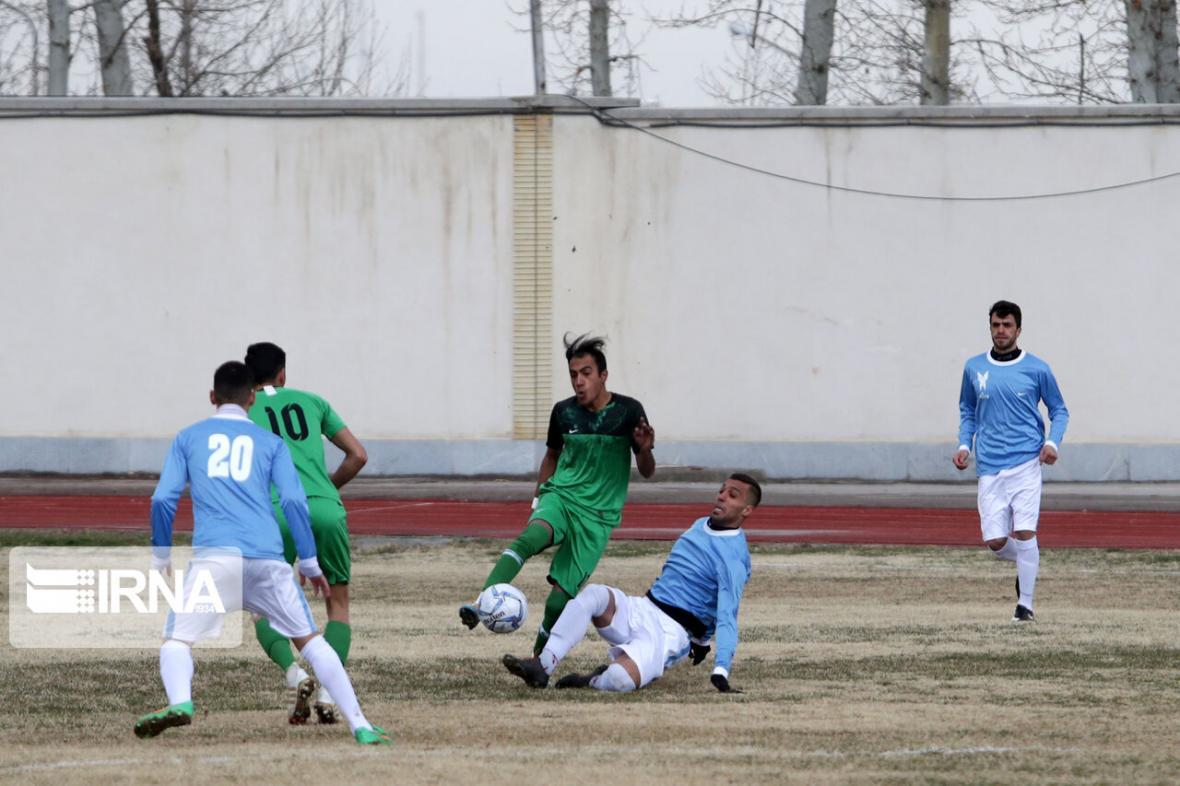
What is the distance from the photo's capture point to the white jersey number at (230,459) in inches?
321

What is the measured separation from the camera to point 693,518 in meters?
24.5

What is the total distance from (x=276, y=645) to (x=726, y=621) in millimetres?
2247

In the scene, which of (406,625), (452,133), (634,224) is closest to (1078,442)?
(634,224)

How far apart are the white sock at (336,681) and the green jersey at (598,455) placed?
3.00m

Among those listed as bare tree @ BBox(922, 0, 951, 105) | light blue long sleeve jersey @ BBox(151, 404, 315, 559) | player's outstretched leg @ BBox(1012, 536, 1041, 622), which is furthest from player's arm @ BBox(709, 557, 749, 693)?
bare tree @ BBox(922, 0, 951, 105)

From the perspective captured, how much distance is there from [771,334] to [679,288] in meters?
1.66

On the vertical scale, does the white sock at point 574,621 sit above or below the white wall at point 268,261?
below

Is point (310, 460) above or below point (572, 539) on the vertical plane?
above

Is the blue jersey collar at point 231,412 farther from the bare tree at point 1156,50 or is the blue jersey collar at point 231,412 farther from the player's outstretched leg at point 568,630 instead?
the bare tree at point 1156,50

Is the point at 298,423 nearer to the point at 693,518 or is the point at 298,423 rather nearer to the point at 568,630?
the point at 568,630

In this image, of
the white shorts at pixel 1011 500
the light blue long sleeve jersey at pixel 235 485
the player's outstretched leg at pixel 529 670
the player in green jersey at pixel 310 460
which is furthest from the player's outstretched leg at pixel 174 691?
the white shorts at pixel 1011 500

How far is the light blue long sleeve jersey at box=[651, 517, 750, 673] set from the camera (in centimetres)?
1011

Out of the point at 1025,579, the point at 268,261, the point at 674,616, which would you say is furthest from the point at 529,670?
the point at 268,261

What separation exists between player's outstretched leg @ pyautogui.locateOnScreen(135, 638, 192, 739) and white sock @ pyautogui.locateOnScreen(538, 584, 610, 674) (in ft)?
7.95
